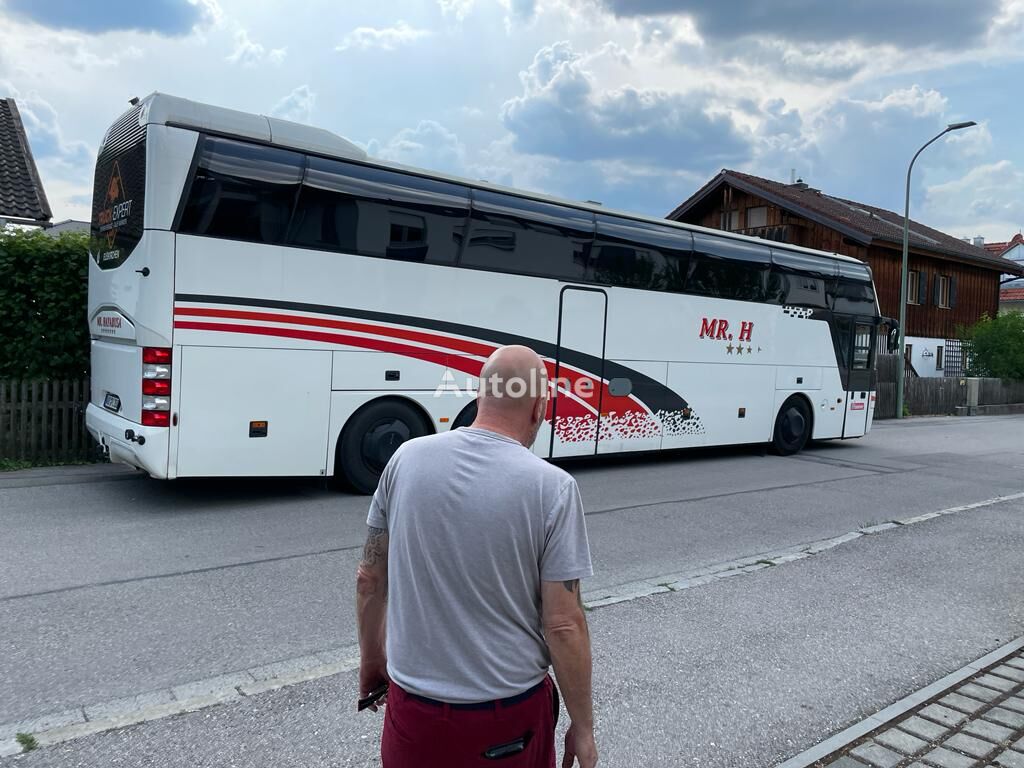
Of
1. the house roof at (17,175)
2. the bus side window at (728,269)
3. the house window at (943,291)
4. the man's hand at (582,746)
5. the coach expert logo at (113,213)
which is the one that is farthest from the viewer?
the house window at (943,291)

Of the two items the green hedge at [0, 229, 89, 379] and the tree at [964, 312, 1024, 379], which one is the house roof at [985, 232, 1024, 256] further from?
the green hedge at [0, 229, 89, 379]

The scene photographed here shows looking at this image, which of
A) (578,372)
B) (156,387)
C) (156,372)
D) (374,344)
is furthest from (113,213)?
(578,372)

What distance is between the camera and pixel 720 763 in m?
3.54

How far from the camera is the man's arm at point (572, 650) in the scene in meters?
2.10

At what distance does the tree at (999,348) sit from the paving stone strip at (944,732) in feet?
103

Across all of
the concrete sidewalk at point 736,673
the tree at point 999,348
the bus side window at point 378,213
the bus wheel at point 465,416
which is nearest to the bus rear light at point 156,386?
the bus side window at point 378,213

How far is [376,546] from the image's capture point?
2402mm

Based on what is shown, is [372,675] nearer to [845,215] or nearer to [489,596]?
[489,596]

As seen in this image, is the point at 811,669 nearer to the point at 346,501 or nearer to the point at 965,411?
the point at 346,501

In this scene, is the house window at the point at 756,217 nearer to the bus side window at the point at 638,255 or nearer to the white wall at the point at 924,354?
the white wall at the point at 924,354

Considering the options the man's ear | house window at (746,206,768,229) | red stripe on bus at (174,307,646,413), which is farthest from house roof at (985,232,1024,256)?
the man's ear

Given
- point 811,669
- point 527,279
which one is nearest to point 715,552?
point 811,669

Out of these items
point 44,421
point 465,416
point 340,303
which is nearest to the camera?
point 340,303

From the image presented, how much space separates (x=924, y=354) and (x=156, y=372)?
33.6 metres
